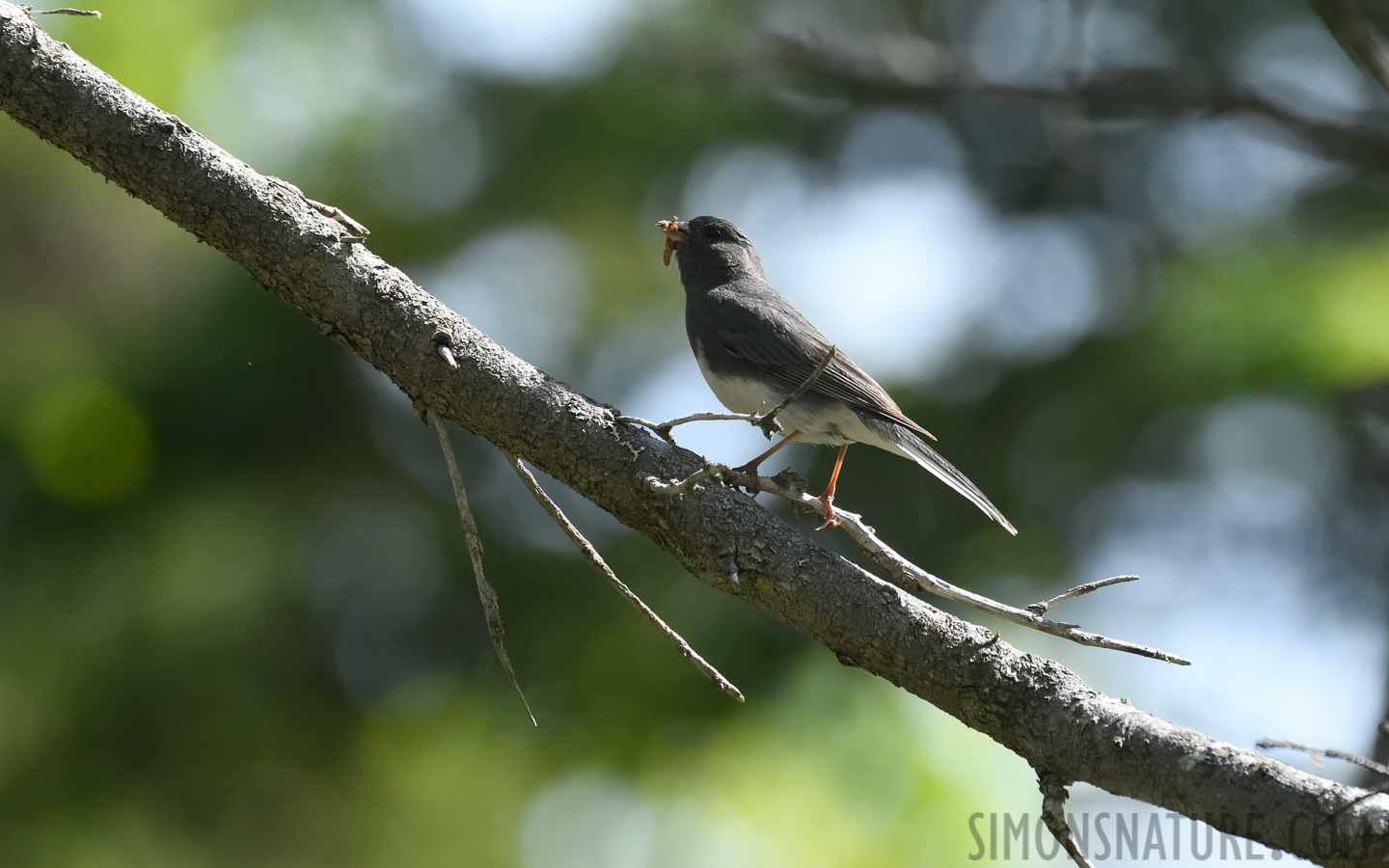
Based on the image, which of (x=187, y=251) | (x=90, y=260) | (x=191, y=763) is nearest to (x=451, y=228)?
(x=187, y=251)

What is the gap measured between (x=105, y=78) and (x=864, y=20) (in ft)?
20.9

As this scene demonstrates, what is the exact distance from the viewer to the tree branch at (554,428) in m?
2.30

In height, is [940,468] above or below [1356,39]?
below

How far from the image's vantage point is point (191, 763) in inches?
157

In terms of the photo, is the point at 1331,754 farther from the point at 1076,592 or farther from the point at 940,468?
the point at 940,468

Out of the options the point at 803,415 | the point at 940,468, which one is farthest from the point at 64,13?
the point at 940,468

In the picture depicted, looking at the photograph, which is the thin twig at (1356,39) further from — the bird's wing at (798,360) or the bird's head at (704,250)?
the bird's head at (704,250)

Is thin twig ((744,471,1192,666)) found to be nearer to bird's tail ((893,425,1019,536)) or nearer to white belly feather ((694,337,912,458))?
bird's tail ((893,425,1019,536))

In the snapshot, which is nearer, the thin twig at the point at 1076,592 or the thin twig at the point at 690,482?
the thin twig at the point at 690,482

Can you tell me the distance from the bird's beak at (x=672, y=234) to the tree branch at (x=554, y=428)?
2730mm

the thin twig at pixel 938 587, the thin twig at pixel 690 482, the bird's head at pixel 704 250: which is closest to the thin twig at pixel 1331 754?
the thin twig at pixel 938 587

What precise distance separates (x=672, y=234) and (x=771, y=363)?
39.0 inches

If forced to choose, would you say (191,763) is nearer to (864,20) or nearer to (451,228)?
(451,228)

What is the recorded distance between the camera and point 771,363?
4527 mm
